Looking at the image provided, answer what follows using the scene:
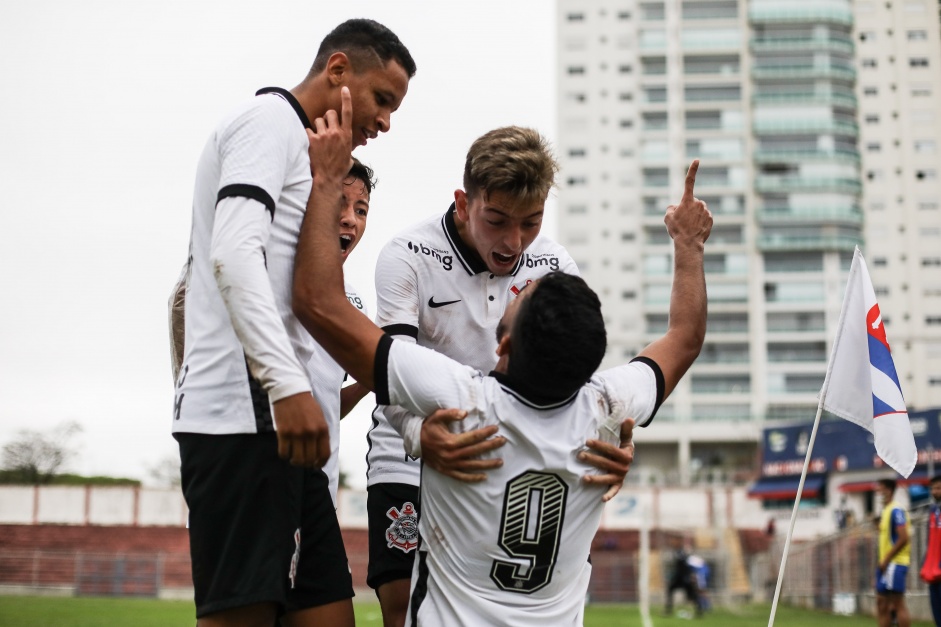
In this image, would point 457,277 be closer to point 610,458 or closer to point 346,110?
point 346,110

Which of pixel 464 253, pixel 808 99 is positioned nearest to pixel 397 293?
pixel 464 253

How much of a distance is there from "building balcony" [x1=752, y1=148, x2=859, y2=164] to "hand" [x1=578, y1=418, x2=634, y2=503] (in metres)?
88.8

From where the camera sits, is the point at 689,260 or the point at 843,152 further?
the point at 843,152

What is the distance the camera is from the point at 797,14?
89.9 meters

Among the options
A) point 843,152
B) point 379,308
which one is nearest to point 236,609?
point 379,308

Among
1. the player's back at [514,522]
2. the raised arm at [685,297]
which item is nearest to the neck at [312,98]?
the player's back at [514,522]

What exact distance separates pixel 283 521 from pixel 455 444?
2.24 ft

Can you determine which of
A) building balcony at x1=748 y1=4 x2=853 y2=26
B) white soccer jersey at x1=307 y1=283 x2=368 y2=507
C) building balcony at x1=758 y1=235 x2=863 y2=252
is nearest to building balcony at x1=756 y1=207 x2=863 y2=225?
building balcony at x1=758 y1=235 x2=863 y2=252

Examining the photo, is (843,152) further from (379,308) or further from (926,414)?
(379,308)

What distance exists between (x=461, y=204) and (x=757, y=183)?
86.9 meters

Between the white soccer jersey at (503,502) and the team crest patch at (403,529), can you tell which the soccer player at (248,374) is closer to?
the white soccer jersey at (503,502)

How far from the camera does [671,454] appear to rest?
86188 mm

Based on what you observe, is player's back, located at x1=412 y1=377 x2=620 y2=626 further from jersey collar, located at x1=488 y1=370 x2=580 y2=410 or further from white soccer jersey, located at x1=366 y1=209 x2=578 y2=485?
white soccer jersey, located at x1=366 y1=209 x2=578 y2=485

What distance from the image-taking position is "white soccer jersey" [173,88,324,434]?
3293 millimetres
